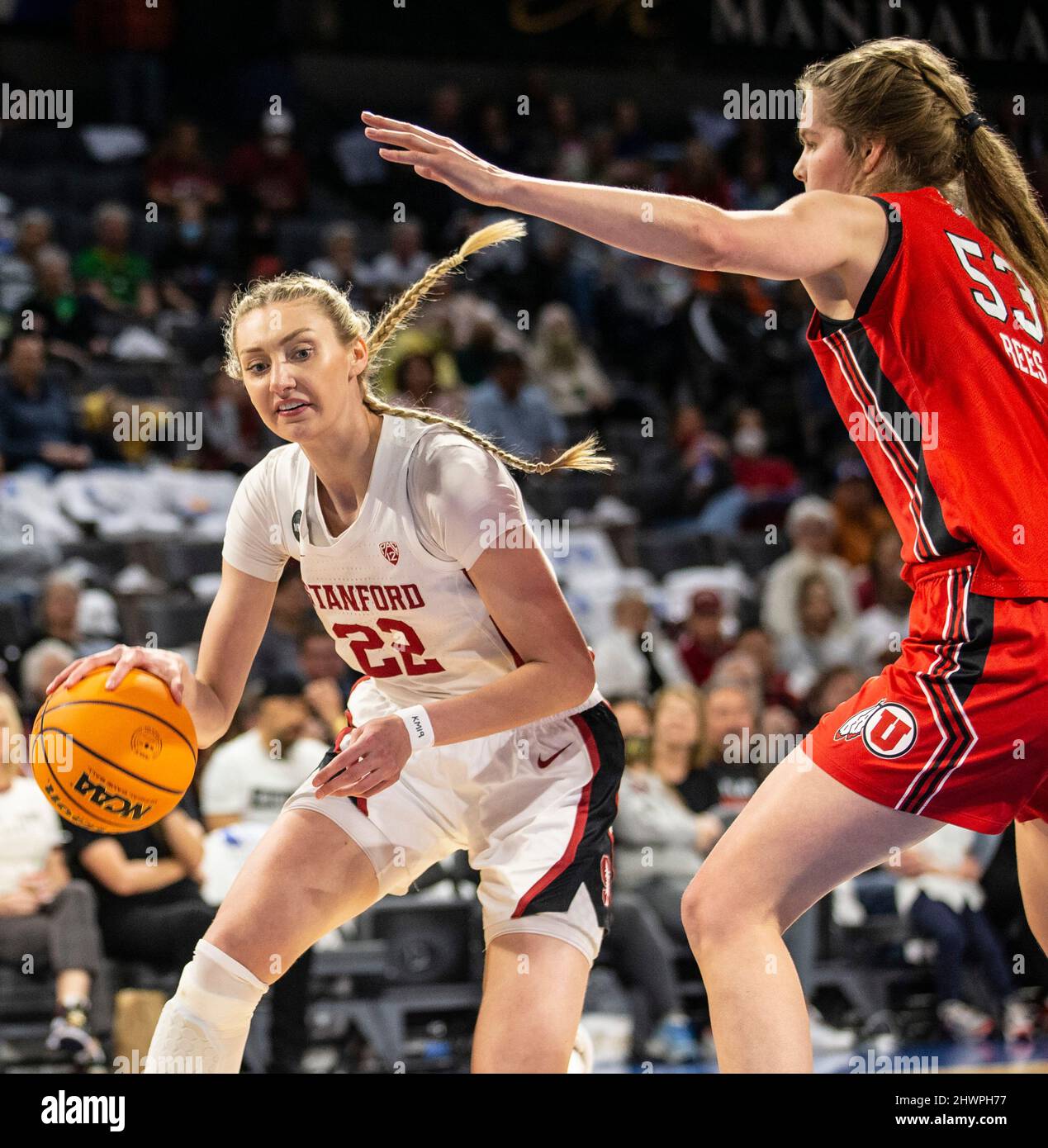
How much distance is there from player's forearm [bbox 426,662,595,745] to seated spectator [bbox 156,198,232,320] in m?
6.53

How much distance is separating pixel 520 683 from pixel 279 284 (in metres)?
0.94

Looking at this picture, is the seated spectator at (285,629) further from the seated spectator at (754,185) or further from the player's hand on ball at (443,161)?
the seated spectator at (754,185)

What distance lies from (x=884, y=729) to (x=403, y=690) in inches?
43.1

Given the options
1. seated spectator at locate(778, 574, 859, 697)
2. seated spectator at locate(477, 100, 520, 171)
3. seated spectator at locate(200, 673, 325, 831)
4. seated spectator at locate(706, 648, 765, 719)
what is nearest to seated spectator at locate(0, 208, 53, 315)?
seated spectator at locate(477, 100, 520, 171)

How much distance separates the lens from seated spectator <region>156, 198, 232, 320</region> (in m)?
9.05

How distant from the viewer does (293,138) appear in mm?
10539

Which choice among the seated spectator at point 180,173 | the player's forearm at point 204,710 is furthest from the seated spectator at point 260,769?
the seated spectator at point 180,173

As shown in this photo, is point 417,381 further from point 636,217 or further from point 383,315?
point 636,217

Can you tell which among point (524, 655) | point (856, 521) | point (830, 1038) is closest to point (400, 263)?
point (856, 521)

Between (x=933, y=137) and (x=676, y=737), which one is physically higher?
(x=933, y=137)

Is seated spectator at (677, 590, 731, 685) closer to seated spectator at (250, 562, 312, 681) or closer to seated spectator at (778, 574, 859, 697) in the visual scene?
seated spectator at (778, 574, 859, 697)

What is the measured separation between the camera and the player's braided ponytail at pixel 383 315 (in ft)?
10.0

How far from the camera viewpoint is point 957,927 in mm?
5863

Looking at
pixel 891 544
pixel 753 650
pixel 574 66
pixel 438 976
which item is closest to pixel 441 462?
pixel 438 976
